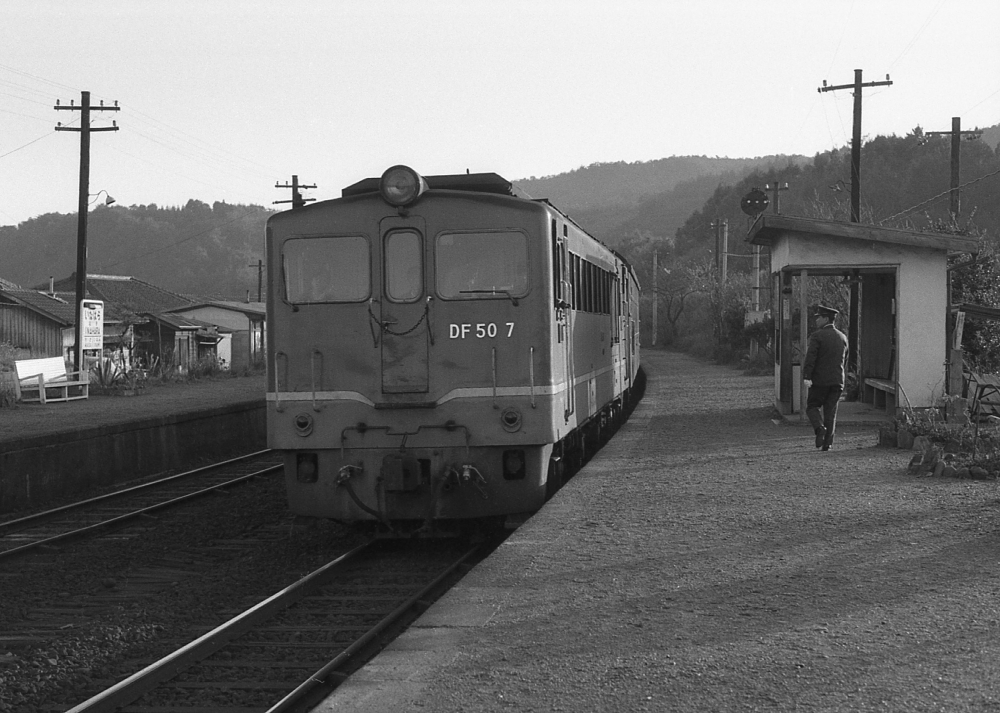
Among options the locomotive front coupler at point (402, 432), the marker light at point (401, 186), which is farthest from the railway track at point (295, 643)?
the marker light at point (401, 186)

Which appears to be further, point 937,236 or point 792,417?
point 792,417

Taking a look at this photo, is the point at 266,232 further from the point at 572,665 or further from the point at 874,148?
the point at 874,148

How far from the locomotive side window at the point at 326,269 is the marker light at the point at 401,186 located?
44 cm

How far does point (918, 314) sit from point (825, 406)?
324 centimetres

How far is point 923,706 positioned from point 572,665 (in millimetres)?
1501

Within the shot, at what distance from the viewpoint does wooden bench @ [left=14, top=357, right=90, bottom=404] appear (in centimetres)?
2573

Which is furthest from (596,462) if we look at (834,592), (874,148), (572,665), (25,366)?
(874,148)

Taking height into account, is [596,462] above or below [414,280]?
below

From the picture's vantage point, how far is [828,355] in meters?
13.5

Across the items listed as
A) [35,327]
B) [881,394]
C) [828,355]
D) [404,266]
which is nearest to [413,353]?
→ [404,266]

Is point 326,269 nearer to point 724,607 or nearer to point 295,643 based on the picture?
point 295,643

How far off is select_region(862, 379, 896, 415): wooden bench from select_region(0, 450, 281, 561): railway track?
9.06 metres

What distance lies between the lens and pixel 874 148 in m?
85.1

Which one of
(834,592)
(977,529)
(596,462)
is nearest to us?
(834,592)
